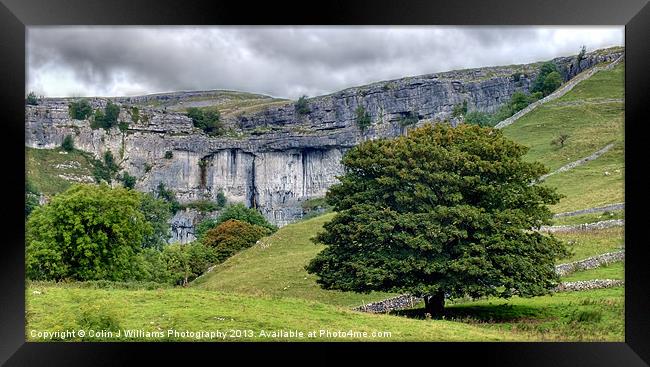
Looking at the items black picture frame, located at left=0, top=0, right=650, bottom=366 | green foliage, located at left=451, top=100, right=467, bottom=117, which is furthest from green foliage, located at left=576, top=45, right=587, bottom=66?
black picture frame, located at left=0, top=0, right=650, bottom=366

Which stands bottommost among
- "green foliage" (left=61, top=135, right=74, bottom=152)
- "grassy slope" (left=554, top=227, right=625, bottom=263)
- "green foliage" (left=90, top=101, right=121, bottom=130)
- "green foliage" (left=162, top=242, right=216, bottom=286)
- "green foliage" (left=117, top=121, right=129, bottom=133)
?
"green foliage" (left=162, top=242, right=216, bottom=286)

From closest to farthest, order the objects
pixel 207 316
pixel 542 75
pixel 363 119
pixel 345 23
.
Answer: pixel 345 23 < pixel 207 316 < pixel 363 119 < pixel 542 75

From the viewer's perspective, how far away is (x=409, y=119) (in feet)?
210

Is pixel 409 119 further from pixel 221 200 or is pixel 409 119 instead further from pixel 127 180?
pixel 127 180

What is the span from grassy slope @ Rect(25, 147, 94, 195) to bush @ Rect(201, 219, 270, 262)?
1866 cm

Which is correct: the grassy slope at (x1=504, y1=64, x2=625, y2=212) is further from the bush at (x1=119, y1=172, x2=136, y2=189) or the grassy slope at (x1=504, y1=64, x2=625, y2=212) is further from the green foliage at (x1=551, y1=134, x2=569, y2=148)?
the bush at (x1=119, y1=172, x2=136, y2=189)

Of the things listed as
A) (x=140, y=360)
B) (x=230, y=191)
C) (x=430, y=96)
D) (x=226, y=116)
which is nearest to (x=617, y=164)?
(x=140, y=360)

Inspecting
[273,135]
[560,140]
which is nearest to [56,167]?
[273,135]

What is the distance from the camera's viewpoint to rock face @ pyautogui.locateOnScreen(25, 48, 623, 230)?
6669 centimetres

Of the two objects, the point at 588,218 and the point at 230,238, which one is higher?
the point at 588,218

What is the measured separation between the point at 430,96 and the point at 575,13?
60.8 m

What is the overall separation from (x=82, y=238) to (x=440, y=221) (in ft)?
36.3

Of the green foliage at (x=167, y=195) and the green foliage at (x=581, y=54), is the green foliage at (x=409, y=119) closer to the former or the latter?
the green foliage at (x=581, y=54)
